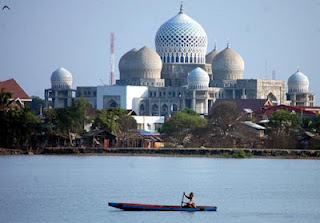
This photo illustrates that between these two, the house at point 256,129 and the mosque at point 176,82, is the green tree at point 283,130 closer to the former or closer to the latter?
the house at point 256,129

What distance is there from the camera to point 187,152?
70625mm

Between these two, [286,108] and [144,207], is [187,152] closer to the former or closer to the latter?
[286,108]

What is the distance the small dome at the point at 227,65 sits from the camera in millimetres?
113312

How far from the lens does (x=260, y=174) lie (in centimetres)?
5738

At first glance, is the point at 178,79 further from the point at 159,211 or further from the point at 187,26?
the point at 159,211

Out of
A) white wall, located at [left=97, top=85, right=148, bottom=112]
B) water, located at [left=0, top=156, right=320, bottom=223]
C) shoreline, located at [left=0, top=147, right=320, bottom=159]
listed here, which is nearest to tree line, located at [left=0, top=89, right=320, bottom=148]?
shoreline, located at [left=0, top=147, right=320, bottom=159]

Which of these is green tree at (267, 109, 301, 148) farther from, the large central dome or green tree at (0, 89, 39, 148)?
the large central dome

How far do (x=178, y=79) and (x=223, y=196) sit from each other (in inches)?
2715

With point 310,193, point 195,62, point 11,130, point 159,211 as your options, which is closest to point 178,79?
point 195,62

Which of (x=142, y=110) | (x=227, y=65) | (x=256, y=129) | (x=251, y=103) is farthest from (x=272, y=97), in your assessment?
(x=256, y=129)

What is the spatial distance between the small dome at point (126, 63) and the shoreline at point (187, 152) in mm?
41528

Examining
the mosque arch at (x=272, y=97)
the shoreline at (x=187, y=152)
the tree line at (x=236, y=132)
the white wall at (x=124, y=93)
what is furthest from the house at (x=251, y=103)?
the shoreline at (x=187, y=152)

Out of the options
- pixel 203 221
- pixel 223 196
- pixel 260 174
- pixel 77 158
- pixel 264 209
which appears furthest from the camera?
pixel 77 158

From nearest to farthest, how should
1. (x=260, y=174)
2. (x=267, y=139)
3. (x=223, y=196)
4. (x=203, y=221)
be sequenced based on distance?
(x=203, y=221) → (x=223, y=196) → (x=260, y=174) → (x=267, y=139)
